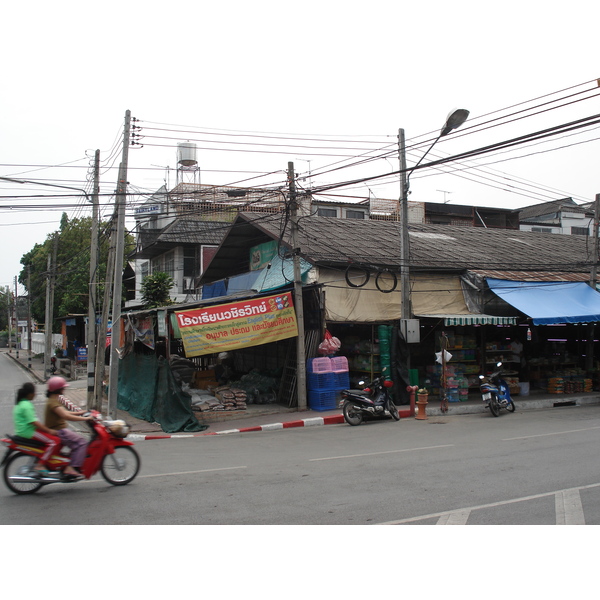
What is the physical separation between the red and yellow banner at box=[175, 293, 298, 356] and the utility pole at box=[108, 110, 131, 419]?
2.19 meters

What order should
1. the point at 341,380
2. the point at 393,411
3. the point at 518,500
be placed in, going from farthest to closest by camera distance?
the point at 341,380
the point at 393,411
the point at 518,500

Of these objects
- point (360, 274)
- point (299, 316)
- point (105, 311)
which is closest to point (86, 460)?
point (299, 316)

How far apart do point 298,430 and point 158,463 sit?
491 cm

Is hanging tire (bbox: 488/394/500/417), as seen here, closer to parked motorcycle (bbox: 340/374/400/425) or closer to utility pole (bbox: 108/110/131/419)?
parked motorcycle (bbox: 340/374/400/425)

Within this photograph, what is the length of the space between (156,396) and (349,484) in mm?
9083

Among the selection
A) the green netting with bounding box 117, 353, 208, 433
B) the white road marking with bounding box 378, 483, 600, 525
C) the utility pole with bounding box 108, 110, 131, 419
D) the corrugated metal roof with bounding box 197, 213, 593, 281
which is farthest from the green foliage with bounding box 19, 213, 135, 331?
the white road marking with bounding box 378, 483, 600, 525

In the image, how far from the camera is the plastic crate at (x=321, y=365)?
1614 cm

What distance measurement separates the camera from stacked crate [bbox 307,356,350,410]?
16016 mm

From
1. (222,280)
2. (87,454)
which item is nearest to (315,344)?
(222,280)

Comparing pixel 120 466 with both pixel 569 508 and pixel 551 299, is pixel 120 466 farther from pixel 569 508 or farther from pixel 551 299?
pixel 551 299

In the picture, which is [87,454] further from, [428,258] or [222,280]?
[222,280]

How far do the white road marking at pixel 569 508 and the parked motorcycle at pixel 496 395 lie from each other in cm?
834

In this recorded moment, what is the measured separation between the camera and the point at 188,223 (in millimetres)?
36094

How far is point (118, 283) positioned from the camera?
1514 cm
